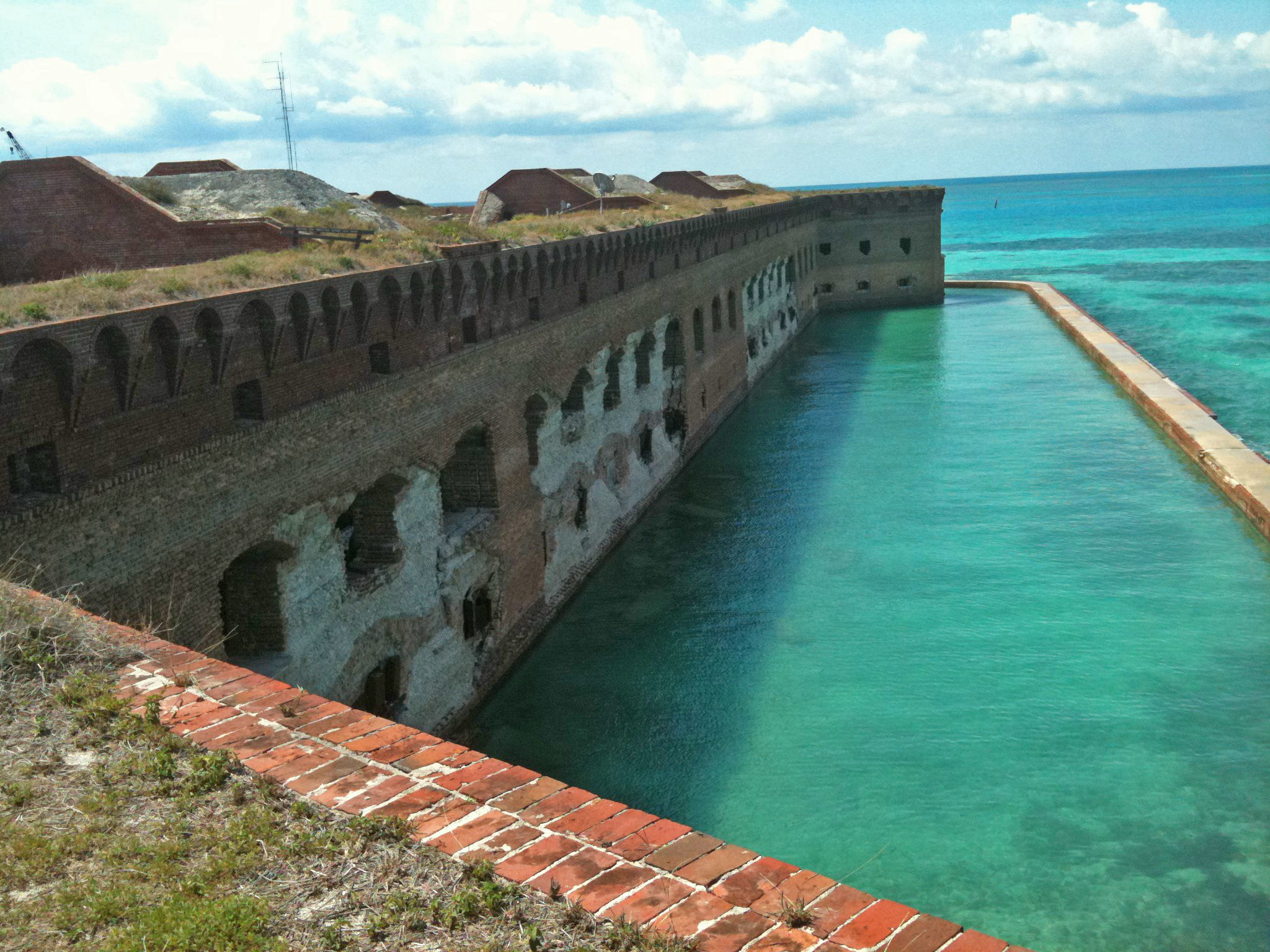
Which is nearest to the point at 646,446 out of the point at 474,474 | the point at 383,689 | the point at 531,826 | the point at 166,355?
the point at 474,474

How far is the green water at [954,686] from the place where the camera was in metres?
8.47

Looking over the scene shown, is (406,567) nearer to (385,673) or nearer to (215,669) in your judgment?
(385,673)

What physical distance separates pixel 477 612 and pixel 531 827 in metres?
7.82

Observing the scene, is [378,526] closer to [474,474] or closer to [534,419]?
[474,474]

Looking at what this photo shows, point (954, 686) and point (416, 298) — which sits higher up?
point (416, 298)

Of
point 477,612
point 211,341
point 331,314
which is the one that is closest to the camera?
point 211,341

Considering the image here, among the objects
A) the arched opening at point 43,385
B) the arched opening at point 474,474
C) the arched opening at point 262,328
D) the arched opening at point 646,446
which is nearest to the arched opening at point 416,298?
the arched opening at point 474,474

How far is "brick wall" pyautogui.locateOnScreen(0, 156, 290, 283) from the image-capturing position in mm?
12594

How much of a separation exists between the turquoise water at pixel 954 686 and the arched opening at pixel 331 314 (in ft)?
13.4

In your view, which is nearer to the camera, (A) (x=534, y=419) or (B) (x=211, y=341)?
(B) (x=211, y=341)

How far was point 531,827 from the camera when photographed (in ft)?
13.1

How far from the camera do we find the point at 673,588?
14.4 meters

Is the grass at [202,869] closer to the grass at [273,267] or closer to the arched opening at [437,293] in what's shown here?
the grass at [273,267]

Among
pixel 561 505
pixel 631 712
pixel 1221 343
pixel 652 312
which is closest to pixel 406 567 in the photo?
pixel 631 712
